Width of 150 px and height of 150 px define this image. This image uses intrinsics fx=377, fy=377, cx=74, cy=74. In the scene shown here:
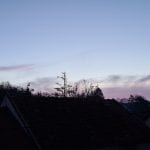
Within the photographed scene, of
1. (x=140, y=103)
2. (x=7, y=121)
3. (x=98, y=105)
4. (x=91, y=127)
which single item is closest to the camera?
(x=7, y=121)

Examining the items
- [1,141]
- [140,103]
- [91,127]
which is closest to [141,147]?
[91,127]

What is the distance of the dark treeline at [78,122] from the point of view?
24.1m

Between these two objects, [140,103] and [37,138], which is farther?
[140,103]

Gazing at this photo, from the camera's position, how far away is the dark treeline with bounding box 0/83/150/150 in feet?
79.2

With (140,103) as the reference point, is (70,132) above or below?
below

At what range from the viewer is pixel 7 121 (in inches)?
976

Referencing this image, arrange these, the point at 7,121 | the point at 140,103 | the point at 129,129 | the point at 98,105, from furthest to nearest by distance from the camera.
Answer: the point at 140,103
the point at 98,105
the point at 129,129
the point at 7,121

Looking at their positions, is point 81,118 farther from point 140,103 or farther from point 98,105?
point 140,103

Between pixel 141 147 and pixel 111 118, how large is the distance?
316 cm

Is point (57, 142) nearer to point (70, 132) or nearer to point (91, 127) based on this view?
point (70, 132)

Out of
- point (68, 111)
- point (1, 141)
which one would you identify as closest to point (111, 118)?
point (68, 111)

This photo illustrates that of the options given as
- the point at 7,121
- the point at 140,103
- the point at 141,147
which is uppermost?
the point at 140,103

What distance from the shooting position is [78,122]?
87.3ft

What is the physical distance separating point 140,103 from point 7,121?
199ft
